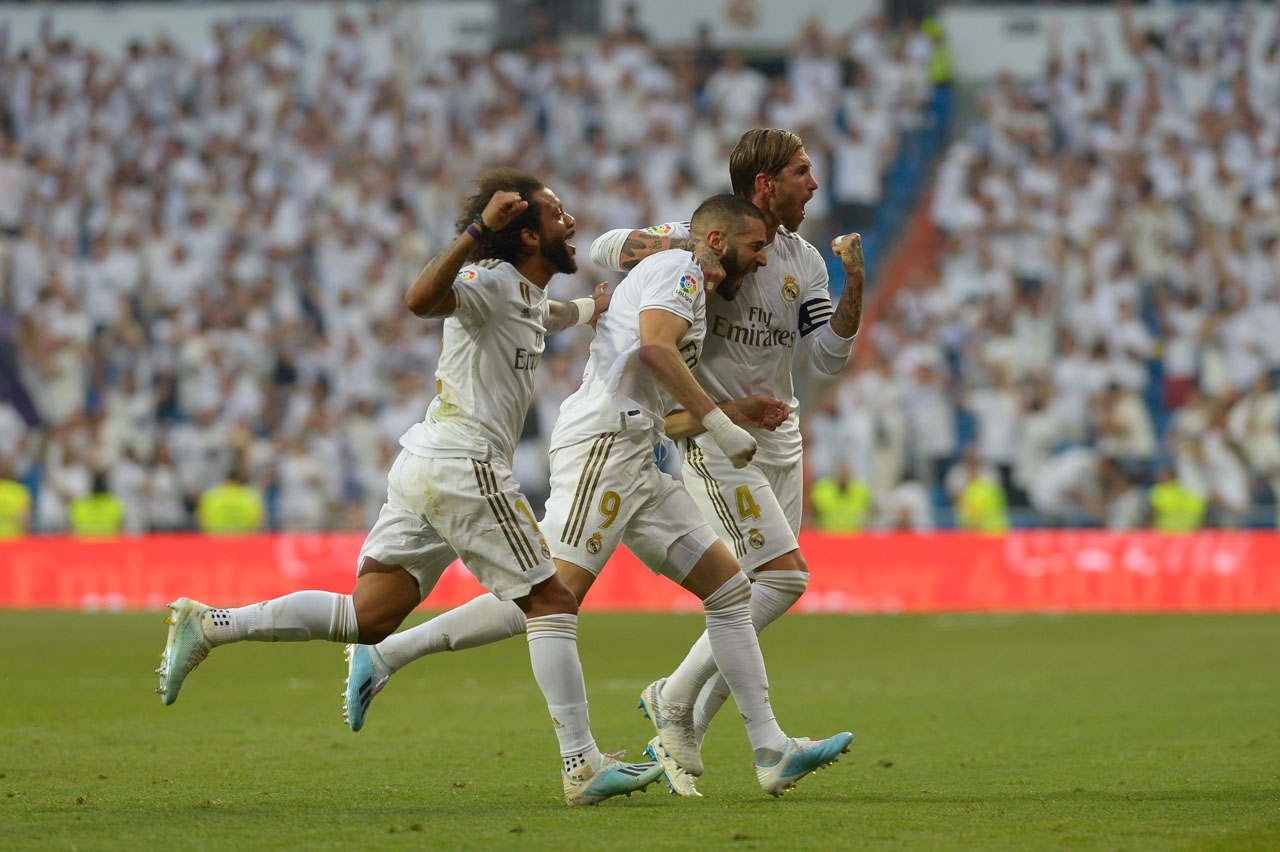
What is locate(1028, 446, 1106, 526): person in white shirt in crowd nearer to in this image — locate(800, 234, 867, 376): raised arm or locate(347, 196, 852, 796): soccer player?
locate(800, 234, 867, 376): raised arm

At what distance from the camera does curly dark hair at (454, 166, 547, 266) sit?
6340 millimetres

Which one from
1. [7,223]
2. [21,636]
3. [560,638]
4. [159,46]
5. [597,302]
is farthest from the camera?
[159,46]

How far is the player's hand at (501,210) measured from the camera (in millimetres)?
5922

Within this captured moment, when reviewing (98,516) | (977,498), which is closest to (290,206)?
(98,516)

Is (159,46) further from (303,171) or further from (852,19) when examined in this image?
(852,19)

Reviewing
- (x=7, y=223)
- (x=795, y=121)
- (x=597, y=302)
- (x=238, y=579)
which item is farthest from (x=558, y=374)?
(x=597, y=302)

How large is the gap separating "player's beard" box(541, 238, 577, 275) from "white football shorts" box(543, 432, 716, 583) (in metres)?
0.69

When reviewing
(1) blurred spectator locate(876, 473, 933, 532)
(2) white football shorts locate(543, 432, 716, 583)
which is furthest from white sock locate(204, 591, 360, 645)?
(1) blurred spectator locate(876, 473, 933, 532)

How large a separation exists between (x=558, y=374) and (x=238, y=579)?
445 centimetres

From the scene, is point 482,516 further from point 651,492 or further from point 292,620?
point 292,620

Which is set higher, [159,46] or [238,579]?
[159,46]

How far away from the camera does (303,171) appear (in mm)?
24516

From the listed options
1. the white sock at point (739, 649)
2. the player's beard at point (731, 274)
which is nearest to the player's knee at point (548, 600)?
the white sock at point (739, 649)

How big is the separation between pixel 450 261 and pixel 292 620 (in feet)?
5.22
